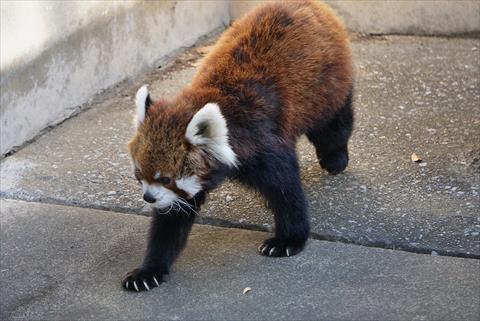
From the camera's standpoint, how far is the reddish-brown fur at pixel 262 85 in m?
3.81

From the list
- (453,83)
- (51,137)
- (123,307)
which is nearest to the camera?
(123,307)

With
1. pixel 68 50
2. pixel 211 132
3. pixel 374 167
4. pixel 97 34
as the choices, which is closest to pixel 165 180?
pixel 211 132

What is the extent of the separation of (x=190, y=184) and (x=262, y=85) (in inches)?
25.3

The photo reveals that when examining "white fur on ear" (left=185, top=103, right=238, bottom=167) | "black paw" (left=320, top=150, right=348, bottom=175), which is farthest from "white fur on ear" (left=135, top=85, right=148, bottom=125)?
"black paw" (left=320, top=150, right=348, bottom=175)

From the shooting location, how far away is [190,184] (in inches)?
151

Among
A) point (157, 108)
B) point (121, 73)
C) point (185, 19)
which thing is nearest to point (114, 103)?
point (121, 73)

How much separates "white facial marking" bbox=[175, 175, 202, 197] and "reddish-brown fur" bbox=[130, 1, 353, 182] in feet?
0.10

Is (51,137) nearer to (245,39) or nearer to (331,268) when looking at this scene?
(245,39)

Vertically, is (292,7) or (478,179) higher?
(292,7)

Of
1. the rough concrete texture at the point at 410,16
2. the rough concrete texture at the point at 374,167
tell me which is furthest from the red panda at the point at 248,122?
the rough concrete texture at the point at 410,16

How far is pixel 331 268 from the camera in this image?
160 inches

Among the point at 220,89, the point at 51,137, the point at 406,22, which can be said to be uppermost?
the point at 220,89

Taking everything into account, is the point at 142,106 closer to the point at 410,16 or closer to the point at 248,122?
the point at 248,122

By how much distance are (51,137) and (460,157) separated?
99.2 inches
